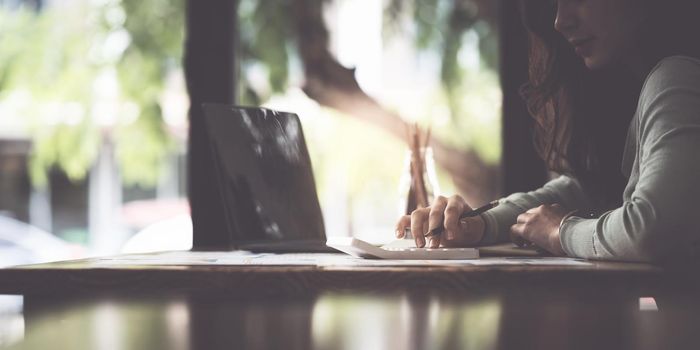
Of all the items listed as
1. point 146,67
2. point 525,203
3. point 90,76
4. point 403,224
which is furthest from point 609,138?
point 90,76

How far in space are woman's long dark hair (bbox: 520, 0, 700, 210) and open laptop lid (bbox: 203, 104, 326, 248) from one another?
50 cm

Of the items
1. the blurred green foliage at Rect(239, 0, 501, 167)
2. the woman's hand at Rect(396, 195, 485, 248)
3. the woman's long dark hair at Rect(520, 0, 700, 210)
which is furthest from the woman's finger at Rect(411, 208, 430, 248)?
the blurred green foliage at Rect(239, 0, 501, 167)

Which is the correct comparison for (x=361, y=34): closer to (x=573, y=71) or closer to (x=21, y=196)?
(x=573, y=71)

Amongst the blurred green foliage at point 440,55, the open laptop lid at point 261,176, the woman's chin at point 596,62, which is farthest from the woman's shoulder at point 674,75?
the blurred green foliage at point 440,55

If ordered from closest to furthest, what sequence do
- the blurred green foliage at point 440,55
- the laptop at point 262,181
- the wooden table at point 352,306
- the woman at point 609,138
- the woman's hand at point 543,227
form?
the wooden table at point 352,306
the woman at point 609,138
the woman's hand at point 543,227
the laptop at point 262,181
the blurred green foliage at point 440,55

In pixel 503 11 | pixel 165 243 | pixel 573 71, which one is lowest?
pixel 165 243

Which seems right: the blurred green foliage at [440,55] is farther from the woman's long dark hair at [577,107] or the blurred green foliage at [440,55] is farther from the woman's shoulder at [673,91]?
the woman's shoulder at [673,91]

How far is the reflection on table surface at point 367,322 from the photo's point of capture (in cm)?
94

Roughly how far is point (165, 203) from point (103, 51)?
5.72ft

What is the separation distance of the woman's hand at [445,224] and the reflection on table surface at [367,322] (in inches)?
5.1

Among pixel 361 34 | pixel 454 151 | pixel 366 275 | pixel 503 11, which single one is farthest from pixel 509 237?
pixel 361 34

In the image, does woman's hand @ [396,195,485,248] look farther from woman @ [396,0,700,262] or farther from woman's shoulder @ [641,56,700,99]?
woman's shoulder @ [641,56,700,99]

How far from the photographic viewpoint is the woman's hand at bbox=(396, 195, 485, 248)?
1.24 metres

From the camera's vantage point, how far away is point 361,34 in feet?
9.97
